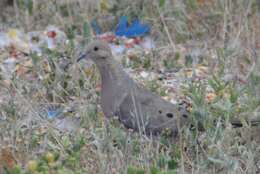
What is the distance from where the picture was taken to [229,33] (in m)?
7.34

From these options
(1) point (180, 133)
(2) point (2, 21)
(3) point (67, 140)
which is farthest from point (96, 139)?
(2) point (2, 21)

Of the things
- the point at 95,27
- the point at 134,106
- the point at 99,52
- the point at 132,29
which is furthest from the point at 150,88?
the point at 95,27

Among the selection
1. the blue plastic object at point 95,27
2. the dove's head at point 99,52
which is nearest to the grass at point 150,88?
the blue plastic object at point 95,27

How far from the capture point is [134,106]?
18.1 ft

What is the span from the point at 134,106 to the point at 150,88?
71 centimetres

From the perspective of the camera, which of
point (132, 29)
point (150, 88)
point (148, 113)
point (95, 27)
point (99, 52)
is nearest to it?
point (148, 113)

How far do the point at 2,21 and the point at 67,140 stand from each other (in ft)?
12.8

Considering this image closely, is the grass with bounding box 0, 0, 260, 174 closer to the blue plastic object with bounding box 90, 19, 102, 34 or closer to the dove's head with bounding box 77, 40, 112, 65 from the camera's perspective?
the blue plastic object with bounding box 90, 19, 102, 34

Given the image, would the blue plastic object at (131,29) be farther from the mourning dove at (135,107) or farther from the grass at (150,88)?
the mourning dove at (135,107)

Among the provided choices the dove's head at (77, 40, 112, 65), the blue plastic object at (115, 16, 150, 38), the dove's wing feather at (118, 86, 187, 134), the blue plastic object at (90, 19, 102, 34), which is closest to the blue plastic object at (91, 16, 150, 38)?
the blue plastic object at (115, 16, 150, 38)

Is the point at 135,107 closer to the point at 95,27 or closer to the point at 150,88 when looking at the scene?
the point at 150,88

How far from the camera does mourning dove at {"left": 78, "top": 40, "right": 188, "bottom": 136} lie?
5422mm

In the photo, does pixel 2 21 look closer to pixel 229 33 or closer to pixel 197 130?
pixel 229 33

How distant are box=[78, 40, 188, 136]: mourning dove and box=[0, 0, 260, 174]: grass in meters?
0.09
